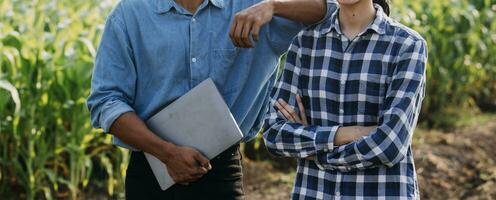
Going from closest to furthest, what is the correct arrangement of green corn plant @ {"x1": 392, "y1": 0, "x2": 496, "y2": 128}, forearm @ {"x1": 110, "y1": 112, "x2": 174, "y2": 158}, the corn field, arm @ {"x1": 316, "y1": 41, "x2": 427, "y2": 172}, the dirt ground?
arm @ {"x1": 316, "y1": 41, "x2": 427, "y2": 172}, forearm @ {"x1": 110, "y1": 112, "x2": 174, "y2": 158}, the corn field, the dirt ground, green corn plant @ {"x1": 392, "y1": 0, "x2": 496, "y2": 128}

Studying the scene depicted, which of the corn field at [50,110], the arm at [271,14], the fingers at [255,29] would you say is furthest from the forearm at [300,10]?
the corn field at [50,110]

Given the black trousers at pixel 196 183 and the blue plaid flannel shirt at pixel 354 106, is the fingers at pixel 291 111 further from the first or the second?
the black trousers at pixel 196 183

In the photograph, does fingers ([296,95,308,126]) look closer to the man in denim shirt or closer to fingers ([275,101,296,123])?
fingers ([275,101,296,123])

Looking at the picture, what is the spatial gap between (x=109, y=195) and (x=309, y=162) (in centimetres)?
218

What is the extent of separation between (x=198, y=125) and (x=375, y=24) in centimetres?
50

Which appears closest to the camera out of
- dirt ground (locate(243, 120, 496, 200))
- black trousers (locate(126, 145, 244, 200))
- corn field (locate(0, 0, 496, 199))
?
black trousers (locate(126, 145, 244, 200))

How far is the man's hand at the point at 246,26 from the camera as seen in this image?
230 centimetres

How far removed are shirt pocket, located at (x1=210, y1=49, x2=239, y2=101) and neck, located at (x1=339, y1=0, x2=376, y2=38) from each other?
0.29 metres

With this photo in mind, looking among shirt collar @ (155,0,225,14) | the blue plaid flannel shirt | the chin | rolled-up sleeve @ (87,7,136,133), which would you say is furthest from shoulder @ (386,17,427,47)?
rolled-up sleeve @ (87,7,136,133)

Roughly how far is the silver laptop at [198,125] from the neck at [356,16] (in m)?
0.36

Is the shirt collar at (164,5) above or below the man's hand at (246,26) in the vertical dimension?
above

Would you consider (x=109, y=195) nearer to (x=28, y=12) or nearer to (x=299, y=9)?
(x=28, y=12)

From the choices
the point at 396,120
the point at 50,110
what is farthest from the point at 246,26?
the point at 50,110

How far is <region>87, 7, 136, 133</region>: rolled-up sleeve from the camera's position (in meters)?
2.40
